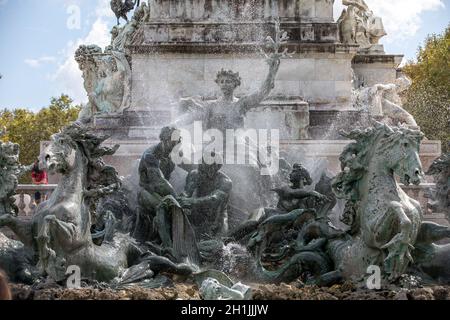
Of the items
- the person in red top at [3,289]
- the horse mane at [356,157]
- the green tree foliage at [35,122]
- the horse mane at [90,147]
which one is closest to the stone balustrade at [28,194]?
the horse mane at [90,147]

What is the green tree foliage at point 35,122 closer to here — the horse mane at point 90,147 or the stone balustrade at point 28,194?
the stone balustrade at point 28,194

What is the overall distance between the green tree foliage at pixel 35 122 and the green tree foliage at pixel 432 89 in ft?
56.3

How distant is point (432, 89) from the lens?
39.7 meters

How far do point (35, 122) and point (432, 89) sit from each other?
865 inches

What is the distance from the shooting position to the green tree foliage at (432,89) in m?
35.4

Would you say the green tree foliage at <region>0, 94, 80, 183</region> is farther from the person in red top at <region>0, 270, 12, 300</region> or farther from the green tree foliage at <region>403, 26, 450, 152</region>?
the person in red top at <region>0, 270, 12, 300</region>

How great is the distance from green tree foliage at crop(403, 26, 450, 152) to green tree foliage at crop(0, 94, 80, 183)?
1717 centimetres

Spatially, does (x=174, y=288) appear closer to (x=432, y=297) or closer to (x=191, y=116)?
(x=432, y=297)

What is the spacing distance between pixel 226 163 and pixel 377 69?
9084mm

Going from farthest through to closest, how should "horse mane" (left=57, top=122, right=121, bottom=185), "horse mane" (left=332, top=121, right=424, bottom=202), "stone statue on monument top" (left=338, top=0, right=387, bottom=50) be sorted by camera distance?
"stone statue on monument top" (left=338, top=0, right=387, bottom=50), "horse mane" (left=57, top=122, right=121, bottom=185), "horse mane" (left=332, top=121, right=424, bottom=202)

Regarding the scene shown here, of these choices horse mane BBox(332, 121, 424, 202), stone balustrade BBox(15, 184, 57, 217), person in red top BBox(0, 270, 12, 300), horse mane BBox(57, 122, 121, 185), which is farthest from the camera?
stone balustrade BBox(15, 184, 57, 217)

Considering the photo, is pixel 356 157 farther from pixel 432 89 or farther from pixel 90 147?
pixel 432 89

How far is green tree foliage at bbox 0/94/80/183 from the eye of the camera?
50.3m

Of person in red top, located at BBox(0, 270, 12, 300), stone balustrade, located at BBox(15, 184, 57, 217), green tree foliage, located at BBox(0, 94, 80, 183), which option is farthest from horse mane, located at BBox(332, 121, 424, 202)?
green tree foliage, located at BBox(0, 94, 80, 183)
